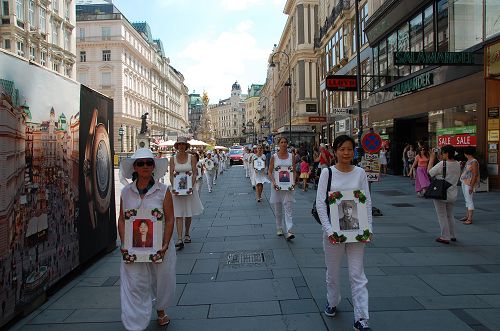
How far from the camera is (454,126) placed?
53.9 feet

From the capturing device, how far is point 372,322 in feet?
13.3

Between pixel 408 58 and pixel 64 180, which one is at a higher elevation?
pixel 408 58

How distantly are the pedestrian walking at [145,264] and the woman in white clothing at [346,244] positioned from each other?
136 centimetres

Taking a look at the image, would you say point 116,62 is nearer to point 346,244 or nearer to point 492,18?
point 492,18

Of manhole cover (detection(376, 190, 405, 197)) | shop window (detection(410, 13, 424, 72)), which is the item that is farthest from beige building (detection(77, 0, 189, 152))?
manhole cover (detection(376, 190, 405, 197))

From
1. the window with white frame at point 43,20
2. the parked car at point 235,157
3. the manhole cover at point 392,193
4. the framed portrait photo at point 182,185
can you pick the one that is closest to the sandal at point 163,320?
the framed portrait photo at point 182,185

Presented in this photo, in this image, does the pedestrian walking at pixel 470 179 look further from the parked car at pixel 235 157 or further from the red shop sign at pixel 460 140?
the parked car at pixel 235 157

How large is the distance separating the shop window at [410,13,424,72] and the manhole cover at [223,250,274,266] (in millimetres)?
15299

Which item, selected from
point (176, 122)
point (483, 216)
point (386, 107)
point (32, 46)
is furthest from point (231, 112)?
point (483, 216)

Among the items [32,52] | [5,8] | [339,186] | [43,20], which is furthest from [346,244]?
[43,20]

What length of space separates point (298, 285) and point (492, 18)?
12779mm

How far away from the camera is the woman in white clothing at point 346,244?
3.76 meters

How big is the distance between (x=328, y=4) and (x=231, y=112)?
14949cm

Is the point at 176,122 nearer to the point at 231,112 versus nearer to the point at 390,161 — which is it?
the point at 231,112
